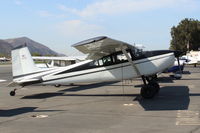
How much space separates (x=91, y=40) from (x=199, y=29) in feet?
257

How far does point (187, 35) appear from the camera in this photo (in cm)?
8331

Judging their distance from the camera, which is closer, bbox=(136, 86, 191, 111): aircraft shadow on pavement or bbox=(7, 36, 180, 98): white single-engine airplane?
bbox=(136, 86, 191, 111): aircraft shadow on pavement

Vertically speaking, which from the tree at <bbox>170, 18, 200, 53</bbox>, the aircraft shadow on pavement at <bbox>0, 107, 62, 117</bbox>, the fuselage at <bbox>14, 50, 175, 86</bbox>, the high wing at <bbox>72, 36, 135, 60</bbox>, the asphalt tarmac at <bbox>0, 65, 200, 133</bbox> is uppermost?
the tree at <bbox>170, 18, 200, 53</bbox>

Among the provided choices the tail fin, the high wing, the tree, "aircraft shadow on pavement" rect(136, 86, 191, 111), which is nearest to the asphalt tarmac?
"aircraft shadow on pavement" rect(136, 86, 191, 111)

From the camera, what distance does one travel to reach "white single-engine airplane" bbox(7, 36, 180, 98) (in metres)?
12.7

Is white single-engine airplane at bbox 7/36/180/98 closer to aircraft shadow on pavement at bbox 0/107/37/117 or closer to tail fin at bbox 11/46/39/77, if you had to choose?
tail fin at bbox 11/46/39/77

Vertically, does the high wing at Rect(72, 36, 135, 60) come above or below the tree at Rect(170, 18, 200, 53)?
below

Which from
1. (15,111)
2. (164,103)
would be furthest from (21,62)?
(164,103)

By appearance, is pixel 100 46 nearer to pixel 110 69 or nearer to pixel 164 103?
pixel 110 69

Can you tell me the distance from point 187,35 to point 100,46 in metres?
75.1

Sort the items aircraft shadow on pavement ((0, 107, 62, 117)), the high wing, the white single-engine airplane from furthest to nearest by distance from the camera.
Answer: the white single-engine airplane < the high wing < aircraft shadow on pavement ((0, 107, 62, 117))

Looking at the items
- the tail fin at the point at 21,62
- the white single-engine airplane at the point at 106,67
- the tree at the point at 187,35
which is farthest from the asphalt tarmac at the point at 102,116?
the tree at the point at 187,35

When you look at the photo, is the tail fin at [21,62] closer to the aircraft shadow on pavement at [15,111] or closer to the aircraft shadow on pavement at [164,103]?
the aircraft shadow on pavement at [15,111]

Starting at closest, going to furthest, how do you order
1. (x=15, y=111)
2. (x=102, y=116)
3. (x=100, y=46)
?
(x=102, y=116) → (x=15, y=111) → (x=100, y=46)
